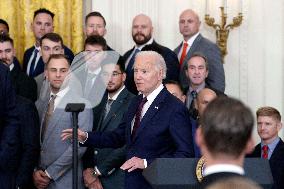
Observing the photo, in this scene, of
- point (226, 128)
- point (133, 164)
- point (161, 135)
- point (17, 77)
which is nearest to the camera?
point (226, 128)

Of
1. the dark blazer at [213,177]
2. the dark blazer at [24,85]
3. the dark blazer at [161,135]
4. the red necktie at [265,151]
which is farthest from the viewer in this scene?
the dark blazer at [24,85]

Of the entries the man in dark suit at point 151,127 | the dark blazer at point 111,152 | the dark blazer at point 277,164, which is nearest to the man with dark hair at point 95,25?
the dark blazer at point 111,152

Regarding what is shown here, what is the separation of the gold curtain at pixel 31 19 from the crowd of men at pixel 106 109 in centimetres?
60

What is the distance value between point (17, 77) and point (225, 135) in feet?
12.8

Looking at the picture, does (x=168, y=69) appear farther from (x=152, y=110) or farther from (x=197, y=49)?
(x=152, y=110)

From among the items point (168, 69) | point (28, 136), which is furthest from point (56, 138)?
point (168, 69)

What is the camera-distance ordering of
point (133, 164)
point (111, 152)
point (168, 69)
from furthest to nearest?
point (168, 69)
point (111, 152)
point (133, 164)

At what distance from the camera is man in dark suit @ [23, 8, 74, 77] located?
6695 millimetres

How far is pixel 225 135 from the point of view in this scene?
7.57 feet

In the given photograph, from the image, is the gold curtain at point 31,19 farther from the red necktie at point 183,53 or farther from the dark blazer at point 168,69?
the dark blazer at point 168,69

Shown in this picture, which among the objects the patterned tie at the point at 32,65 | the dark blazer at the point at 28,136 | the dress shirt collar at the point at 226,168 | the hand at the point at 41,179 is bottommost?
the hand at the point at 41,179

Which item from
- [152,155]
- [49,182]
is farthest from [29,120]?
[152,155]

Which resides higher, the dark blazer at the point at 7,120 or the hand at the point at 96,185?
the dark blazer at the point at 7,120

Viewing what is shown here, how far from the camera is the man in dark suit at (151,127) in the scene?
14.5 feet
